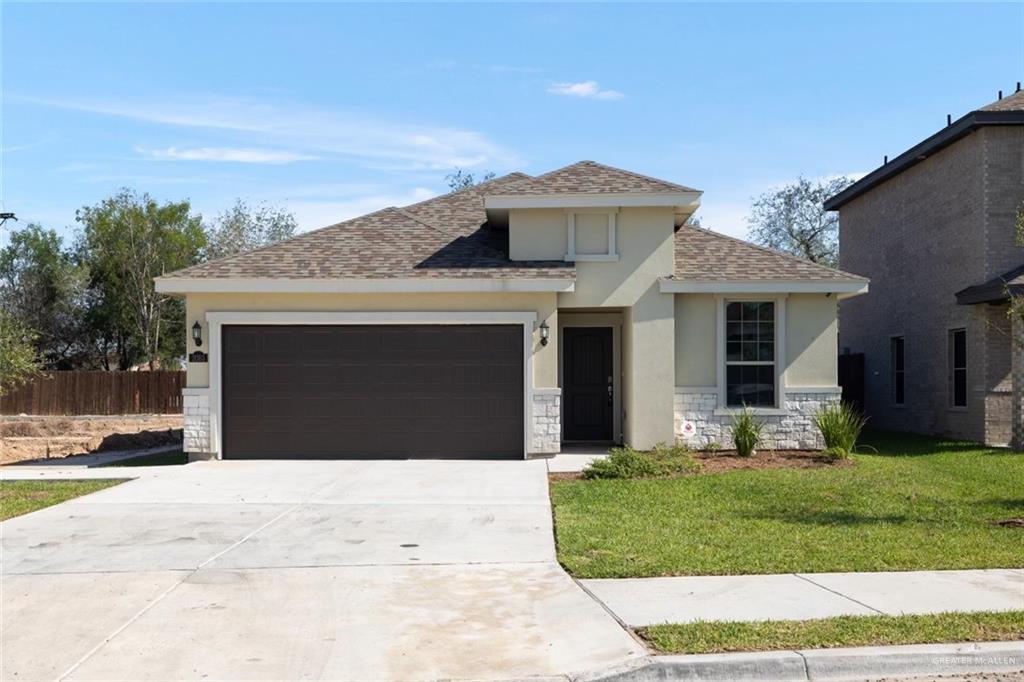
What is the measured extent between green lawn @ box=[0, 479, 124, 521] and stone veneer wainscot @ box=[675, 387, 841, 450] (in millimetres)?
9811

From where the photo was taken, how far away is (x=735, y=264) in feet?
61.5

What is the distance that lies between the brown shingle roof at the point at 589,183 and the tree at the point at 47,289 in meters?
32.9

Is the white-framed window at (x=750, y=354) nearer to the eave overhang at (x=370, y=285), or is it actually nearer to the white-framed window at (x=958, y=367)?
the eave overhang at (x=370, y=285)

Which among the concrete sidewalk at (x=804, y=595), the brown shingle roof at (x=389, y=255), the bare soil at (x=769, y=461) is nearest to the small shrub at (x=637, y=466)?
the bare soil at (x=769, y=461)

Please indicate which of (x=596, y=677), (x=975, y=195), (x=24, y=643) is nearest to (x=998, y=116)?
(x=975, y=195)

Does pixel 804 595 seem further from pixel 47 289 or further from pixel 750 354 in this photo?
pixel 47 289

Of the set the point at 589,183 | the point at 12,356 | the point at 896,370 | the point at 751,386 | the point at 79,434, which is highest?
the point at 589,183

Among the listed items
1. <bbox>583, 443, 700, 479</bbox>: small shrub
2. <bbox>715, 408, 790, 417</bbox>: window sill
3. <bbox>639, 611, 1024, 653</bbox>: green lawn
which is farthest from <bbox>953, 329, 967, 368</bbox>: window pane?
<bbox>639, 611, 1024, 653</bbox>: green lawn

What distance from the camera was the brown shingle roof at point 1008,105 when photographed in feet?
61.5

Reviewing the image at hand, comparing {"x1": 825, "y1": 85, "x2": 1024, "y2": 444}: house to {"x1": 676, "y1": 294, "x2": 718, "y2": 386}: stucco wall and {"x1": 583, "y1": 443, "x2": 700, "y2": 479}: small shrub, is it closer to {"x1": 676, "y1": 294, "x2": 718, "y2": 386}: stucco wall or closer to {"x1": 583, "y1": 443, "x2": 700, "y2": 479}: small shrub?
{"x1": 676, "y1": 294, "x2": 718, "y2": 386}: stucco wall

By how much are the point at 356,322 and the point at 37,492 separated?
5944 mm

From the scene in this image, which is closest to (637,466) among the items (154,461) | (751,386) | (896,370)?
(751,386)

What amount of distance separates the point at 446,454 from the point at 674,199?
609 cm

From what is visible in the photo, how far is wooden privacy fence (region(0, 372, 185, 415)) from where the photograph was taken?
123 feet
